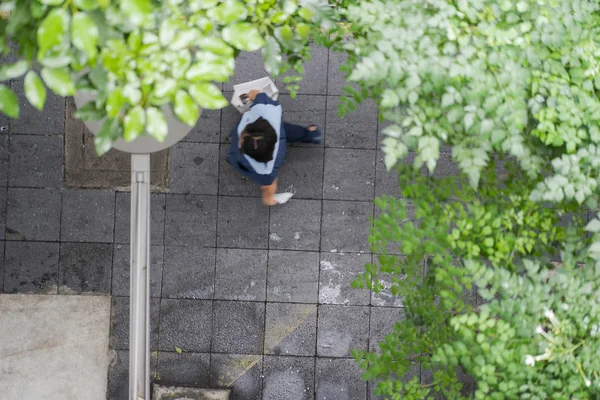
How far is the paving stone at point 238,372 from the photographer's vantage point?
497cm

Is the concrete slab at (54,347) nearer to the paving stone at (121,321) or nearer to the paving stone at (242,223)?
the paving stone at (121,321)

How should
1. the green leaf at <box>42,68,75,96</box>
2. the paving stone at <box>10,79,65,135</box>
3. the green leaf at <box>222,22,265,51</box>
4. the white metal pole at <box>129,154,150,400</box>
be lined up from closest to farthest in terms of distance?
the green leaf at <box>42,68,75,96</box> → the green leaf at <box>222,22,265,51</box> → the white metal pole at <box>129,154,150,400</box> → the paving stone at <box>10,79,65,135</box>

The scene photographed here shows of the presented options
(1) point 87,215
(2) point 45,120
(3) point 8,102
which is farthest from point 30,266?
(3) point 8,102

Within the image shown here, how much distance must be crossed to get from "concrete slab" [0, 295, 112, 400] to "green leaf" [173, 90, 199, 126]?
11.9ft

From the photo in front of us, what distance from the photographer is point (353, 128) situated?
495 cm

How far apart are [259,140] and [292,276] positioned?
56.7 inches

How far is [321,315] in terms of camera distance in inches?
196

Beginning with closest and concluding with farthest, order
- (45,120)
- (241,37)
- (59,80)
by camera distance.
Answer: (59,80), (241,37), (45,120)

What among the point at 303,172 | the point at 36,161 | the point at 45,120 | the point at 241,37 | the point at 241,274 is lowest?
the point at 241,274

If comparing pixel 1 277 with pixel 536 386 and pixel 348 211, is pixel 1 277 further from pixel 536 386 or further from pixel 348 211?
pixel 536 386

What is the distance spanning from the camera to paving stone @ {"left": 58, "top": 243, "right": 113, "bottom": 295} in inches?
194

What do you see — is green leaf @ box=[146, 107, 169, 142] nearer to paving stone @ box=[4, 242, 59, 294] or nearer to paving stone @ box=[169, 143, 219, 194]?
paving stone @ box=[169, 143, 219, 194]

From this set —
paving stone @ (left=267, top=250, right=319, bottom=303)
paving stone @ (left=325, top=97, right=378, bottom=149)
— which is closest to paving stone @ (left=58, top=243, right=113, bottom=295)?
paving stone @ (left=267, top=250, right=319, bottom=303)

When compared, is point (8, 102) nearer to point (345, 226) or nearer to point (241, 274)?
point (241, 274)
